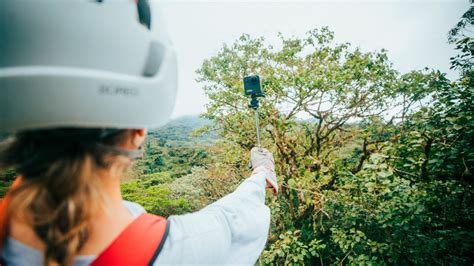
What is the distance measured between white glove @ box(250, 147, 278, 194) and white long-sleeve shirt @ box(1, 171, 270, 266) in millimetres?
445

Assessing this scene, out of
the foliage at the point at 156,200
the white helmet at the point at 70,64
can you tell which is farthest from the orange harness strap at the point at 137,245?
the foliage at the point at 156,200

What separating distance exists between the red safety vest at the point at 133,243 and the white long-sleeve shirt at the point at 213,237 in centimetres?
3

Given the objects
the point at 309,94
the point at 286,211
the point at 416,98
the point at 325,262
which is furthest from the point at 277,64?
the point at 325,262

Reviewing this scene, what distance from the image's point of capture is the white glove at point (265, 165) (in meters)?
1.81

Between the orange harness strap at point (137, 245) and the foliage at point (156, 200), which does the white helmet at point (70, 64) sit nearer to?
the orange harness strap at point (137, 245)

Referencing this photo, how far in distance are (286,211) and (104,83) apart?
6998 millimetres

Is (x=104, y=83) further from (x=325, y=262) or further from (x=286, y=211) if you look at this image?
(x=325, y=262)

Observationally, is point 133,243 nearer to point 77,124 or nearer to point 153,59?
point 77,124

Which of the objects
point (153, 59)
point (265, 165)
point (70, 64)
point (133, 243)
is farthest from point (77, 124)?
point (265, 165)

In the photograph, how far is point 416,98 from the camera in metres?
4.25

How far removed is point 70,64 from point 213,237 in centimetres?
89

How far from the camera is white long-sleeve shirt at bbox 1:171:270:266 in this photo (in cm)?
81

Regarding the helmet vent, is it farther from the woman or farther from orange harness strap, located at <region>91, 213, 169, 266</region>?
orange harness strap, located at <region>91, 213, 169, 266</region>

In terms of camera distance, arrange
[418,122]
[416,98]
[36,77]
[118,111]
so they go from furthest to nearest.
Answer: [416,98]
[418,122]
[118,111]
[36,77]
